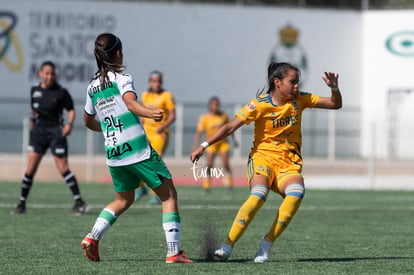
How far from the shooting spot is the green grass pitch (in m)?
7.30

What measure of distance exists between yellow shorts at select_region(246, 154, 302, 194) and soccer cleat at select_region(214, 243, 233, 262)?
659 mm

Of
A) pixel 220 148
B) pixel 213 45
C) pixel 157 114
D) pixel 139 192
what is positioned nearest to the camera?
pixel 157 114

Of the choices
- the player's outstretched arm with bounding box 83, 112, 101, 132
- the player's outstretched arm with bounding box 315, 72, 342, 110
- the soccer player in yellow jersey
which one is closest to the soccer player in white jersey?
the player's outstretched arm with bounding box 83, 112, 101, 132

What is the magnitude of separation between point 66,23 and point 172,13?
4357 mm

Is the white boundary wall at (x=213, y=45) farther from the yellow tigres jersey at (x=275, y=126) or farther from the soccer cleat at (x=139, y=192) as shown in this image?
the yellow tigres jersey at (x=275, y=126)

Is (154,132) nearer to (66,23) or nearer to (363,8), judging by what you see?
(66,23)

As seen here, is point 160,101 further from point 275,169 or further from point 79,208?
point 275,169

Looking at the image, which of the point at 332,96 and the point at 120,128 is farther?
the point at 332,96

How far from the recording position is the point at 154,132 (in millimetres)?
14805

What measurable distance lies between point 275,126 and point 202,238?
1.19 meters

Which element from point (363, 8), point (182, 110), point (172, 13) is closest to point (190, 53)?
point (172, 13)

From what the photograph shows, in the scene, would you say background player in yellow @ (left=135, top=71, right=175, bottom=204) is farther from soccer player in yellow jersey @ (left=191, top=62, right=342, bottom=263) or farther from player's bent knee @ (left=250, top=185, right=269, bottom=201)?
player's bent knee @ (left=250, top=185, right=269, bottom=201)

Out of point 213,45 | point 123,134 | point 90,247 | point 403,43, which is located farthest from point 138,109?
point 403,43

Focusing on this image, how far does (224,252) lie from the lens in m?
7.57
